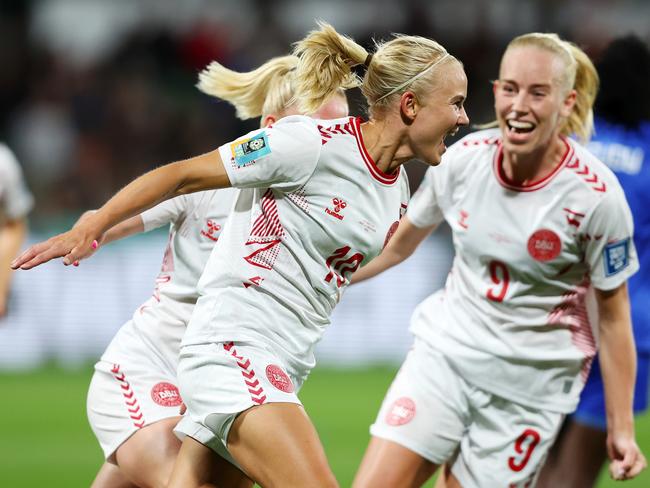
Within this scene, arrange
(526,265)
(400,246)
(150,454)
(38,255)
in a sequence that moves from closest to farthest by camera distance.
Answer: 1. (38,255)
2. (150,454)
3. (526,265)
4. (400,246)

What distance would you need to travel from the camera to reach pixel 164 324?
460cm

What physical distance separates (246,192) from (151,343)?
92cm

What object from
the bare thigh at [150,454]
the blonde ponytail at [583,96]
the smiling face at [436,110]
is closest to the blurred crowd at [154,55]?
the blonde ponytail at [583,96]

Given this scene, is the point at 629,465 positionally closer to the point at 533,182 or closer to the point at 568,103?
the point at 533,182

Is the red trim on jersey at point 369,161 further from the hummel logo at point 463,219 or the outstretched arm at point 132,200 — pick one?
the hummel logo at point 463,219

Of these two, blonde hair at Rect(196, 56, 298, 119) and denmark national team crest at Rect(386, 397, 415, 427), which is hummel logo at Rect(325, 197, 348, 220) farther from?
denmark national team crest at Rect(386, 397, 415, 427)

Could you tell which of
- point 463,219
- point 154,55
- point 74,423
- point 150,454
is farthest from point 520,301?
point 154,55

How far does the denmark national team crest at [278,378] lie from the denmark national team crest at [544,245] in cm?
129

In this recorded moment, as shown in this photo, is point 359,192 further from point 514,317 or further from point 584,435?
point 584,435

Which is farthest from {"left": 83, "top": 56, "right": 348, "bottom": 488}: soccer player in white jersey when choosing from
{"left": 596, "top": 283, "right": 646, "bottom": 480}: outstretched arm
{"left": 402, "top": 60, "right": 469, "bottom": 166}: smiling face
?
{"left": 596, "top": 283, "right": 646, "bottom": 480}: outstretched arm

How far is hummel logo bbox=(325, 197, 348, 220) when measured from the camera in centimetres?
394

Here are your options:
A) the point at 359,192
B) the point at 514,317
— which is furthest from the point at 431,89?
the point at 514,317

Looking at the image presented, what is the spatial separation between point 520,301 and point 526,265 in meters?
0.17

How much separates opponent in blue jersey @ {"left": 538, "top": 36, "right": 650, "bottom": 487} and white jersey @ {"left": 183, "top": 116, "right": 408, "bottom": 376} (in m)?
1.52
